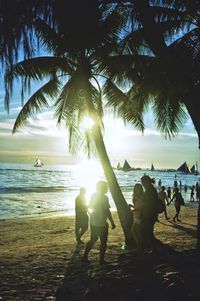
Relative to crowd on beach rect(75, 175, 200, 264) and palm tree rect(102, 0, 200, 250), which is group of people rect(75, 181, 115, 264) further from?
palm tree rect(102, 0, 200, 250)

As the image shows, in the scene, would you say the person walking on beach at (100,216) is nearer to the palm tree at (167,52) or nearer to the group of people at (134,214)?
the group of people at (134,214)

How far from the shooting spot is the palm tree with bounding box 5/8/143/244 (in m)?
10.1

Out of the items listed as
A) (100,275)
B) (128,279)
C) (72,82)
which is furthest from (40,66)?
(128,279)

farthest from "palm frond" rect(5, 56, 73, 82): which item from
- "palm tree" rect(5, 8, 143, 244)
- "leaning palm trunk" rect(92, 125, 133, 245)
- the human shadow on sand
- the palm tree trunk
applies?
the human shadow on sand

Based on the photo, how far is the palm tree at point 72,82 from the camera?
33.0 feet

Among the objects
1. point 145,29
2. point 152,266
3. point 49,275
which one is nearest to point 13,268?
point 49,275

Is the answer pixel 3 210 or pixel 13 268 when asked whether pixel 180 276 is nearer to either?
pixel 13 268

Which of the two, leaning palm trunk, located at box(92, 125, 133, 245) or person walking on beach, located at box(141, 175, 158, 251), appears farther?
leaning palm trunk, located at box(92, 125, 133, 245)

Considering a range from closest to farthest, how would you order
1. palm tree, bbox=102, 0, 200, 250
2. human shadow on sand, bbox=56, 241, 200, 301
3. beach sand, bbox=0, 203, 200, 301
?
human shadow on sand, bbox=56, 241, 200, 301 < beach sand, bbox=0, 203, 200, 301 < palm tree, bbox=102, 0, 200, 250

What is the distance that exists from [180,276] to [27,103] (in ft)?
28.4

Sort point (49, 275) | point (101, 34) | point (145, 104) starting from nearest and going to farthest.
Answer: point (49, 275), point (101, 34), point (145, 104)

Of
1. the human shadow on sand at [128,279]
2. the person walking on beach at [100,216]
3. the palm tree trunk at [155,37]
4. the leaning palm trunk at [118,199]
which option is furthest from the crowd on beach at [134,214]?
the leaning palm trunk at [118,199]

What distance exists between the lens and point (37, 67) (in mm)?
11352

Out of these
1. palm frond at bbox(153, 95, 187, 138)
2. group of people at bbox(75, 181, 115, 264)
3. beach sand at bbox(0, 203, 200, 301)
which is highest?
palm frond at bbox(153, 95, 187, 138)
